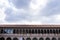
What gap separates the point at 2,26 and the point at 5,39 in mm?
3559

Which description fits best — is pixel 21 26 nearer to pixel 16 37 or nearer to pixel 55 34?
pixel 16 37

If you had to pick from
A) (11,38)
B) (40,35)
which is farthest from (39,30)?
(11,38)

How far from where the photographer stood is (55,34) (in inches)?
3492

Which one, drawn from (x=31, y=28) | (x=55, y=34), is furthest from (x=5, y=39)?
(x=55, y=34)

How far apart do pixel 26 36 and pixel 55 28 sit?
7.93 m

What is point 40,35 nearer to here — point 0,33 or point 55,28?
point 55,28

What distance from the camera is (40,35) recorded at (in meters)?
88.8

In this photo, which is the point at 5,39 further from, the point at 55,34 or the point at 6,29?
the point at 55,34

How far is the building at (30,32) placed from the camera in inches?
Answer: 3489

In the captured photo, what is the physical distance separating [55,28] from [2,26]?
45.9 feet

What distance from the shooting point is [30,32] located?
88.8m

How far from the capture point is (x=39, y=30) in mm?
88812

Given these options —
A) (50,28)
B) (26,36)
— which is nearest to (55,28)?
(50,28)

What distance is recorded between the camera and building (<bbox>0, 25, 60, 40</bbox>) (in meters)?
88.6
